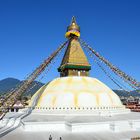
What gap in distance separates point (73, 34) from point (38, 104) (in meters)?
7.60

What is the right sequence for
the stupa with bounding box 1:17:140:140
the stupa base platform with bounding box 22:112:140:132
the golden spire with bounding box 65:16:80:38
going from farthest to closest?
the golden spire with bounding box 65:16:80:38
the stupa base platform with bounding box 22:112:140:132
the stupa with bounding box 1:17:140:140

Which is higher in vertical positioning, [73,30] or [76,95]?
[73,30]

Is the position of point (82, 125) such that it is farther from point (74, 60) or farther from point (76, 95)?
point (74, 60)

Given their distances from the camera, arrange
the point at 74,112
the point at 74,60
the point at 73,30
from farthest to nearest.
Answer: the point at 73,30
the point at 74,60
the point at 74,112

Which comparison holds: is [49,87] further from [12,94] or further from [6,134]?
[6,134]

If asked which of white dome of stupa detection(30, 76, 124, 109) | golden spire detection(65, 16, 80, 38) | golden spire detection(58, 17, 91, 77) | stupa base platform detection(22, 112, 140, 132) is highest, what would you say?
golden spire detection(65, 16, 80, 38)

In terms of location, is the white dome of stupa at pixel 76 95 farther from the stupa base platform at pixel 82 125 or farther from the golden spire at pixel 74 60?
the stupa base platform at pixel 82 125

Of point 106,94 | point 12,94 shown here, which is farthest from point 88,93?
point 12,94

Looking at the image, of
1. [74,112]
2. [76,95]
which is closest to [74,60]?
[76,95]

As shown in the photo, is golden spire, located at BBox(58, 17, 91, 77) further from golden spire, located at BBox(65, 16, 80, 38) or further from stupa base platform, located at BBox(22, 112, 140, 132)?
stupa base platform, located at BBox(22, 112, 140, 132)

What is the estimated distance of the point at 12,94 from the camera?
14.4m

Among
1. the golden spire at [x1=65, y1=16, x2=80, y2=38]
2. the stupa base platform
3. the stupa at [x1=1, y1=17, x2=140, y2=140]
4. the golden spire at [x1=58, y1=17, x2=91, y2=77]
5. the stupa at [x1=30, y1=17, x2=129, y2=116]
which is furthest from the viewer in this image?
the golden spire at [x1=65, y1=16, x2=80, y2=38]

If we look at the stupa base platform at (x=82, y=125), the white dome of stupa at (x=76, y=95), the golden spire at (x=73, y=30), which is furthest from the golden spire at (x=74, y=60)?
the stupa base platform at (x=82, y=125)

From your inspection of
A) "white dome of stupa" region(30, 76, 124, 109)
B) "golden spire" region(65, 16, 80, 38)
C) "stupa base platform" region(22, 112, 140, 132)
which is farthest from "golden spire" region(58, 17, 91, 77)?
"stupa base platform" region(22, 112, 140, 132)
